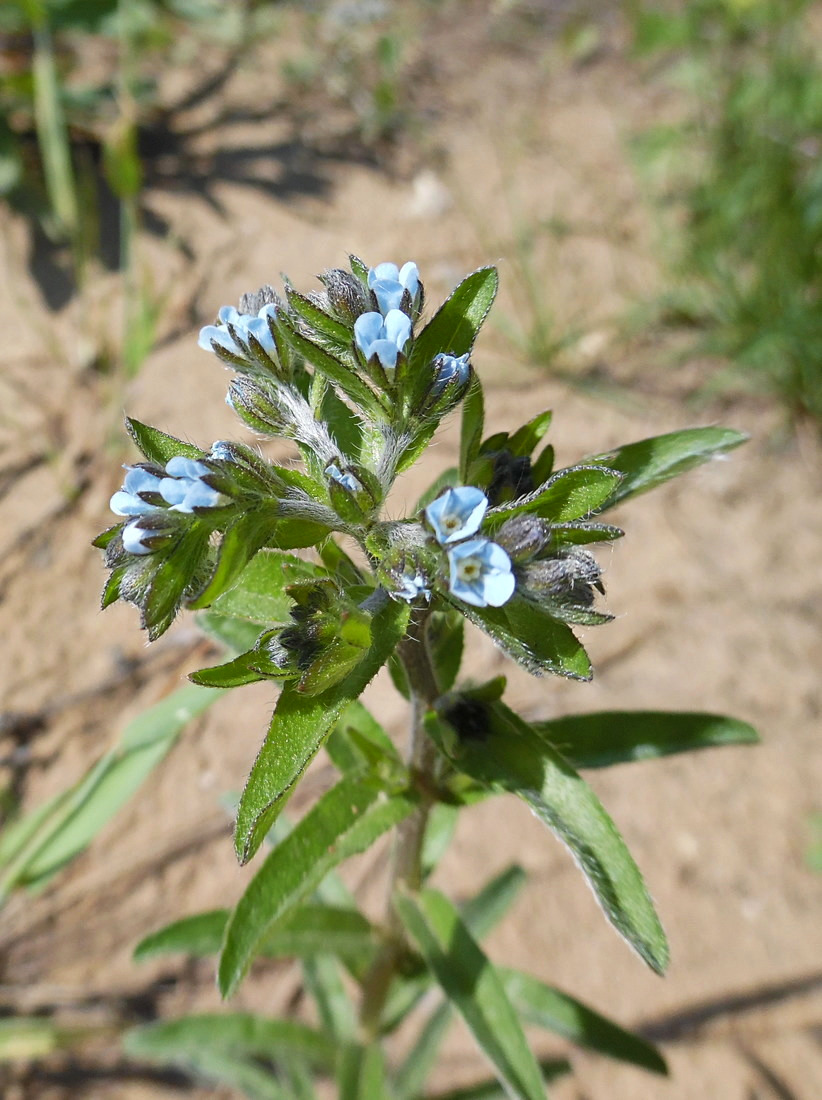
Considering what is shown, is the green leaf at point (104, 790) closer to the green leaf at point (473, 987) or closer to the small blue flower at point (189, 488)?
the green leaf at point (473, 987)

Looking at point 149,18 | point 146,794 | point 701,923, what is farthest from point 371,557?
point 149,18

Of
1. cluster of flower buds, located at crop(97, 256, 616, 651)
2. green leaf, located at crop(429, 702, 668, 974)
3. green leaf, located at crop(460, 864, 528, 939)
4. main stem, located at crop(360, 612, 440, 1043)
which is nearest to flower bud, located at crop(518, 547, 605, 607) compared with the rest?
cluster of flower buds, located at crop(97, 256, 616, 651)

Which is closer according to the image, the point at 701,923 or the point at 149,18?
the point at 701,923

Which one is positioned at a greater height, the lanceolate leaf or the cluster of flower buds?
the cluster of flower buds

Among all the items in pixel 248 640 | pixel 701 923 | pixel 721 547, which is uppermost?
pixel 248 640

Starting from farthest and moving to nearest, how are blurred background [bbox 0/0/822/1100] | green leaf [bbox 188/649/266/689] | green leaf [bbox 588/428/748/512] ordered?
blurred background [bbox 0/0/822/1100], green leaf [bbox 588/428/748/512], green leaf [bbox 188/649/266/689]

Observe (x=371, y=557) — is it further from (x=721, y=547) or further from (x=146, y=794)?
(x=721, y=547)

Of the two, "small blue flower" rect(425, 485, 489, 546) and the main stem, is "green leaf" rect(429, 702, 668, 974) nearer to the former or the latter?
the main stem
